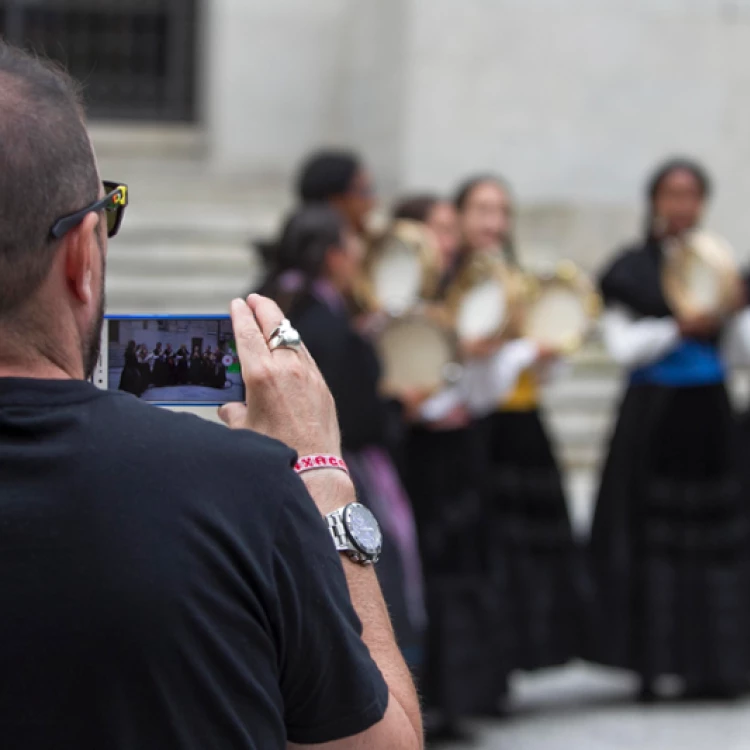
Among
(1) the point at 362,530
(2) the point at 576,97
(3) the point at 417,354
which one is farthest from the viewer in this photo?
(2) the point at 576,97

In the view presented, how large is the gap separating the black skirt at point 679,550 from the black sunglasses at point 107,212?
403 cm

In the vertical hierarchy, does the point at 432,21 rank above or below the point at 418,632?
above

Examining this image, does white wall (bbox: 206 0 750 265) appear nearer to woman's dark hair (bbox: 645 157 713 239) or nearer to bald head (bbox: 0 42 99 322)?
woman's dark hair (bbox: 645 157 713 239)

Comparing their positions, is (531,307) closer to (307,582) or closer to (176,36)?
(307,582)

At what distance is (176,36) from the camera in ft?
36.8

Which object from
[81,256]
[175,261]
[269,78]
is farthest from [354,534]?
[269,78]

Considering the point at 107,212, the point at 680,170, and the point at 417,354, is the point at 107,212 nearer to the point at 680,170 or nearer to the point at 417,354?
the point at 417,354

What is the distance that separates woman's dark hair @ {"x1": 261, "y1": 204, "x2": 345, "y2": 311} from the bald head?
8.52 ft

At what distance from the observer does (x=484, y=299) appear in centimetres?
505

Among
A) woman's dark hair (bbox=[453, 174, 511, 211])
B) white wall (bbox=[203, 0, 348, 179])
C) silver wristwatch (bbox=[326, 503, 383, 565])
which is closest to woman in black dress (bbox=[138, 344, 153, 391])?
silver wristwatch (bbox=[326, 503, 383, 565])

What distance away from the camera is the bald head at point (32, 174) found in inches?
52.5

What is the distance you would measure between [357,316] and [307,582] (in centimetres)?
329

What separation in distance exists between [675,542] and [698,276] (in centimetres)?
92

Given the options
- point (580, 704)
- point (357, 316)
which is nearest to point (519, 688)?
point (580, 704)
